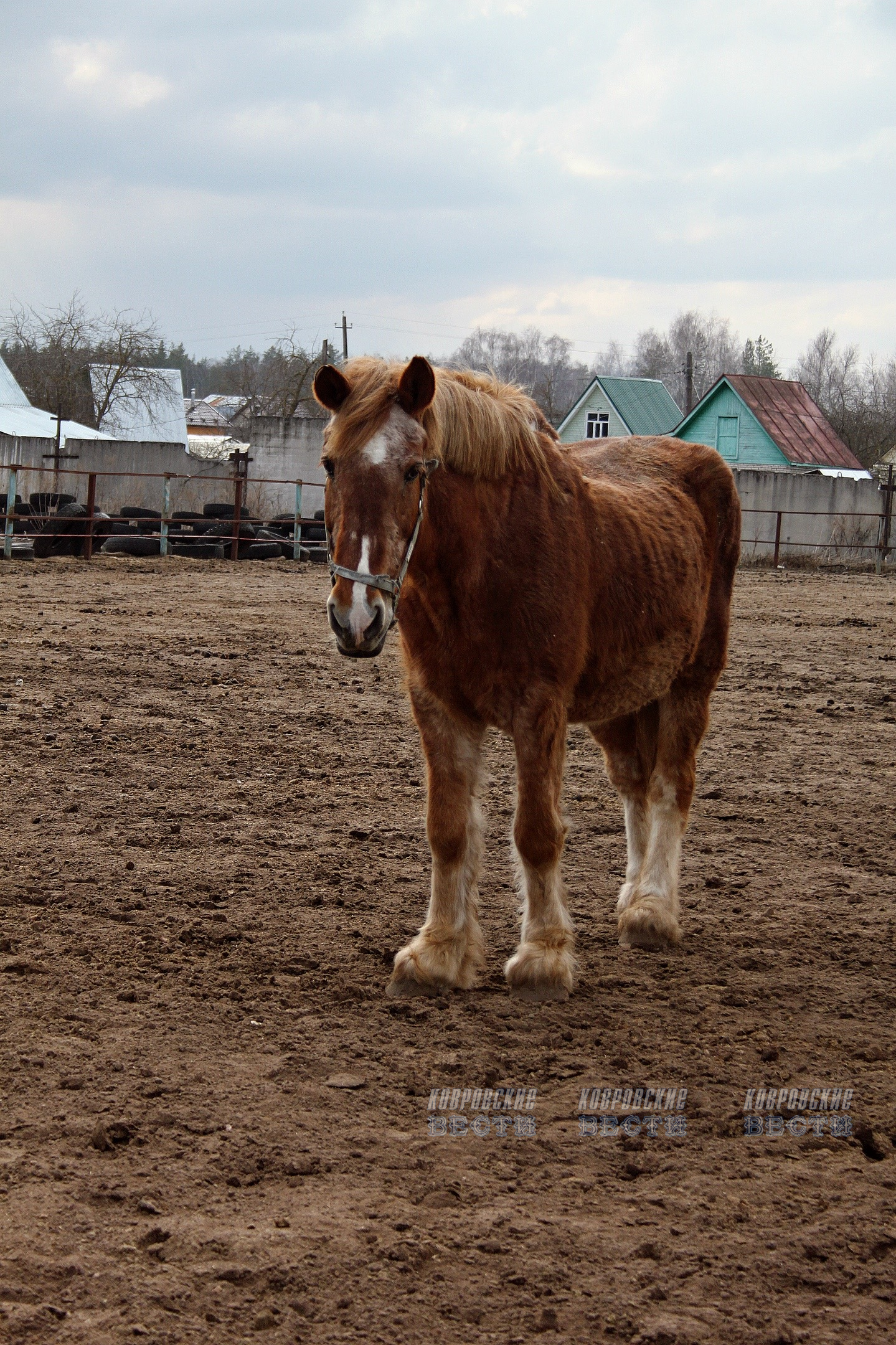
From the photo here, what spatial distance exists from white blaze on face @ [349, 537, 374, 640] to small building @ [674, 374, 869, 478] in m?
33.3

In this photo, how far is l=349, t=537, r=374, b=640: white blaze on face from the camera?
9.43ft

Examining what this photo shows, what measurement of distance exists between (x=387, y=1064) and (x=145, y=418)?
1625 inches

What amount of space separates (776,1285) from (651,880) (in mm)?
2044

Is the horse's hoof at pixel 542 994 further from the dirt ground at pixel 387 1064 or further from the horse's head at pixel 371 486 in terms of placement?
the horse's head at pixel 371 486

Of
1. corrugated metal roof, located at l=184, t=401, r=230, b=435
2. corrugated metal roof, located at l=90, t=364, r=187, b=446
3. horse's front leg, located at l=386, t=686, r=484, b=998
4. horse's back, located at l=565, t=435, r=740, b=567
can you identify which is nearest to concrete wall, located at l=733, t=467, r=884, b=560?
corrugated metal roof, located at l=90, t=364, r=187, b=446

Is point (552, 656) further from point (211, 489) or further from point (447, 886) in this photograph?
point (211, 489)

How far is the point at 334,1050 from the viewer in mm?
3072

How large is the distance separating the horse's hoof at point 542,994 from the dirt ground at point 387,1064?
0.04 metres

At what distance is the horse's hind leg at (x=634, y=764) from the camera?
4.46 m

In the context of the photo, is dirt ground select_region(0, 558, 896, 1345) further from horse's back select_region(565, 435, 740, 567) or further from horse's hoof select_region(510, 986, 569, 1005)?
horse's back select_region(565, 435, 740, 567)

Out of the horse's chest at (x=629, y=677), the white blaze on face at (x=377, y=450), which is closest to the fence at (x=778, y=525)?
the horse's chest at (x=629, y=677)

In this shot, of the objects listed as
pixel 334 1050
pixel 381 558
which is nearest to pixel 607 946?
pixel 334 1050

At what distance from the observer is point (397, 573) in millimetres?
3059

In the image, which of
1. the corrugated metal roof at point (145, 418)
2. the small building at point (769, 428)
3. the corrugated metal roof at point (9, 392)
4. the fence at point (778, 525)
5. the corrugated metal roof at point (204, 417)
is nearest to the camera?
the fence at point (778, 525)
